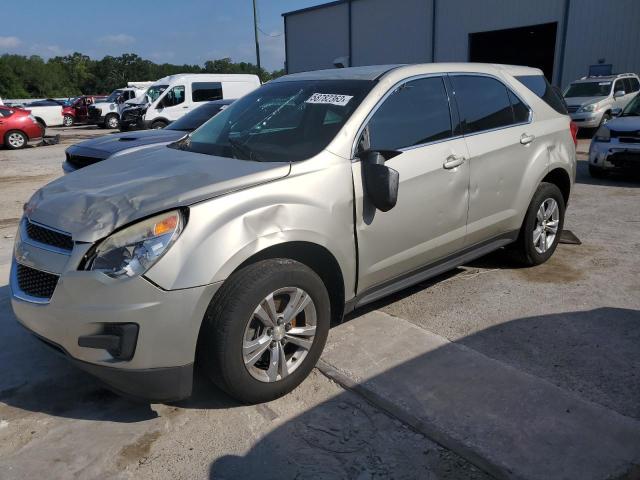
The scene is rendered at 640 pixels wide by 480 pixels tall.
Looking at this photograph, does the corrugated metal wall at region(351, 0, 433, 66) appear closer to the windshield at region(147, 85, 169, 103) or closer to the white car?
the white car

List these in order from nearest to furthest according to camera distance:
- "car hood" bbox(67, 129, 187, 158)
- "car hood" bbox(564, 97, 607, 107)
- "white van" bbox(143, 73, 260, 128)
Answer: "car hood" bbox(67, 129, 187, 158) → "car hood" bbox(564, 97, 607, 107) → "white van" bbox(143, 73, 260, 128)

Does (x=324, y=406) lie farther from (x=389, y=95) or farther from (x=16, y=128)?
(x=16, y=128)

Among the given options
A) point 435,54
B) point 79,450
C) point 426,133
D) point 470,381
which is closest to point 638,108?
point 426,133

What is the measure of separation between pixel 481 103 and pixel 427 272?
141 cm

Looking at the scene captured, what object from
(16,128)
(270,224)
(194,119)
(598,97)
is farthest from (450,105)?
(16,128)

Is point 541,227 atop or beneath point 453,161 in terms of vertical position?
beneath

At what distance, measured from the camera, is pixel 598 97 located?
16719 millimetres

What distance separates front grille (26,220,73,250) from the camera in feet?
8.73

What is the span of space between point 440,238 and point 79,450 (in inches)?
99.5

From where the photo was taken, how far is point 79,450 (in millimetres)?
2664

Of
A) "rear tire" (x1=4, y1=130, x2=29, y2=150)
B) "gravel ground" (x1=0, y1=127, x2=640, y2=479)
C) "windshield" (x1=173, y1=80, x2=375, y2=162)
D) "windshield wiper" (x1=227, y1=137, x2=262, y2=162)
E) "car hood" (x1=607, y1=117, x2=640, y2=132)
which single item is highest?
"windshield" (x1=173, y1=80, x2=375, y2=162)

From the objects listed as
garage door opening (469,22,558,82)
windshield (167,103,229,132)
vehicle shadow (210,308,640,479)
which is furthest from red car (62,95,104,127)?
vehicle shadow (210,308,640,479)

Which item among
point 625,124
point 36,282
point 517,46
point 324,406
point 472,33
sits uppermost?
point 472,33

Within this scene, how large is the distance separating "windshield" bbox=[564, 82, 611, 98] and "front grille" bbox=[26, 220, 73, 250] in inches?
696
